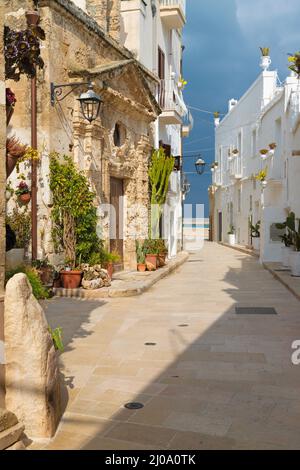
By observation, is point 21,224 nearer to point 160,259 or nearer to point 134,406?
point 134,406

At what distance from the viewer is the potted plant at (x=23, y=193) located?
9492 millimetres

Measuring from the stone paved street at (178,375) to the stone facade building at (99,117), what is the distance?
3328 mm

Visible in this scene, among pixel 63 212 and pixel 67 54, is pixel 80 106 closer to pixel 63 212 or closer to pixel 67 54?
pixel 67 54

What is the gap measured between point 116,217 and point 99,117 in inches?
117

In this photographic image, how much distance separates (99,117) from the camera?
12039 mm

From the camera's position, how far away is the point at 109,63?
1244 centimetres

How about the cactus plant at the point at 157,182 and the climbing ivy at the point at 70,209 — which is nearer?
the climbing ivy at the point at 70,209

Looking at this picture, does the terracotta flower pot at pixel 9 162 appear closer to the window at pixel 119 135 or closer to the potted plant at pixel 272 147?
the window at pixel 119 135

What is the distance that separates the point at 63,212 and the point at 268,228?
37.1 feet

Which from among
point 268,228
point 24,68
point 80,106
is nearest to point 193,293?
point 80,106

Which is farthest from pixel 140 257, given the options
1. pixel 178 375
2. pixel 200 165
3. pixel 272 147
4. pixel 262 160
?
pixel 262 160

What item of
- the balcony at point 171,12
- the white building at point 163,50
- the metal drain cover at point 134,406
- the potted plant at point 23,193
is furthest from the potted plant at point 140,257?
the metal drain cover at point 134,406

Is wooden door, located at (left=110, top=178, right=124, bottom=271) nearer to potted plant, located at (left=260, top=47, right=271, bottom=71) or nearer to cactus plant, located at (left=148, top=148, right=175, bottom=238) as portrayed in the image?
cactus plant, located at (left=148, top=148, right=175, bottom=238)

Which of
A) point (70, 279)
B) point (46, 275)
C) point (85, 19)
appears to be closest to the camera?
point (46, 275)
